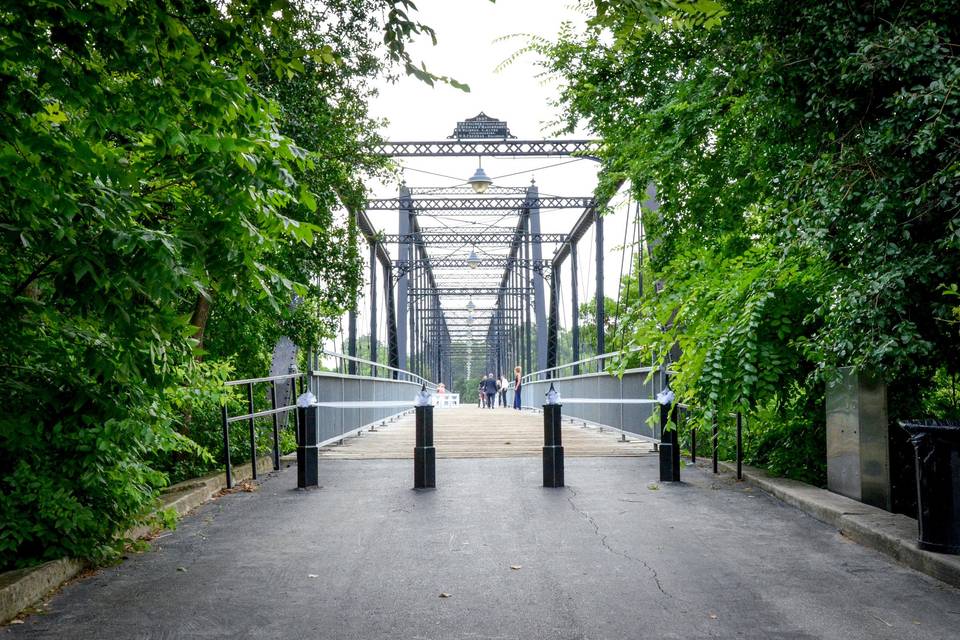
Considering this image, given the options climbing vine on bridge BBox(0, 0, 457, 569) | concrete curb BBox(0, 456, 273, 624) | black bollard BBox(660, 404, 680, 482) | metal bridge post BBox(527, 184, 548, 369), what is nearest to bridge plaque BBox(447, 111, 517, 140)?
black bollard BBox(660, 404, 680, 482)

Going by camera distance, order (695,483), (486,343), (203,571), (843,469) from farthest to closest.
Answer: (486,343) < (695,483) < (843,469) < (203,571)

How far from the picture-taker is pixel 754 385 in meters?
7.00

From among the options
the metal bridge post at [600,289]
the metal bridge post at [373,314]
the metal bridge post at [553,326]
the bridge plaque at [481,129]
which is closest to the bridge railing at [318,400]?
the bridge plaque at [481,129]

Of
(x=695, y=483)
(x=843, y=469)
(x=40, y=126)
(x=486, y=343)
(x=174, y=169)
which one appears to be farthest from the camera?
(x=486, y=343)

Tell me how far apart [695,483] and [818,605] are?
4285mm

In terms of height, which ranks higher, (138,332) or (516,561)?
(138,332)

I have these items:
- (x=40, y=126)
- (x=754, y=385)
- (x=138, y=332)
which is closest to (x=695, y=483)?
(x=754, y=385)

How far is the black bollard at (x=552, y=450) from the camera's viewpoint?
799cm

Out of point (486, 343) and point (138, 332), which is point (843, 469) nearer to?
point (138, 332)

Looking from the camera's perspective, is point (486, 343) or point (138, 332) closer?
point (138, 332)

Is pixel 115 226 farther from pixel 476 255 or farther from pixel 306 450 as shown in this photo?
pixel 476 255

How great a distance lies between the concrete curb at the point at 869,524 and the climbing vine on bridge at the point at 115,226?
3.55 metres

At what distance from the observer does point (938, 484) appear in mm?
4688

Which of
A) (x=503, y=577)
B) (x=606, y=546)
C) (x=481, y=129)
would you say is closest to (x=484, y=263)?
(x=481, y=129)
